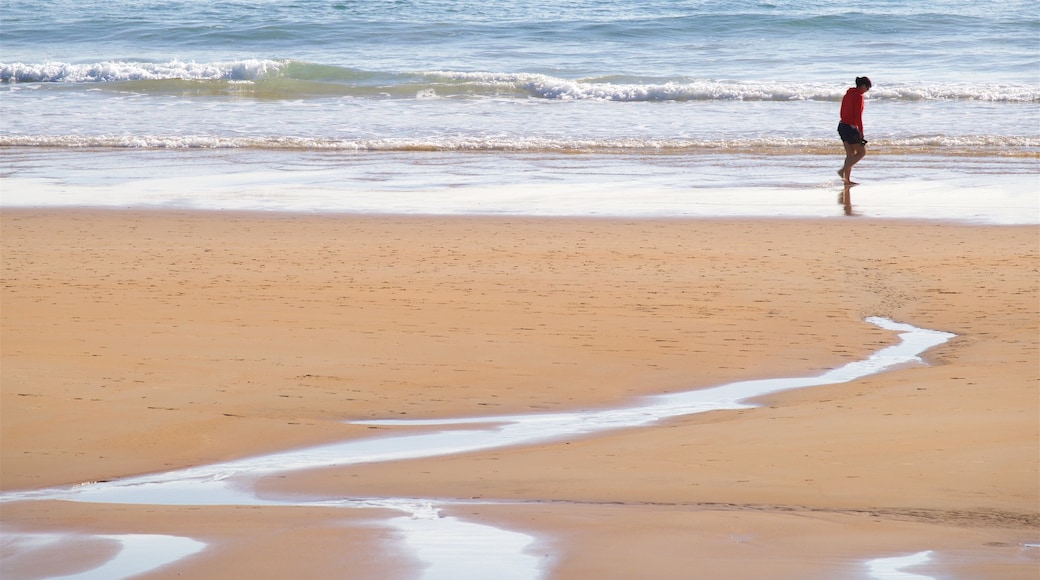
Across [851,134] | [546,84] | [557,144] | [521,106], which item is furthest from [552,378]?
[546,84]

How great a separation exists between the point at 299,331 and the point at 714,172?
25.2 ft

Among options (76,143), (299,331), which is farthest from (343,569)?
(76,143)

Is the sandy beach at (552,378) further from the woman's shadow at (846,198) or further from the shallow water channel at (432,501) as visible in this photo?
the woman's shadow at (846,198)

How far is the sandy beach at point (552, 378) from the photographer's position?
3445mm

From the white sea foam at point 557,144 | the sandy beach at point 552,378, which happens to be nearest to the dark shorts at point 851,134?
the white sea foam at point 557,144

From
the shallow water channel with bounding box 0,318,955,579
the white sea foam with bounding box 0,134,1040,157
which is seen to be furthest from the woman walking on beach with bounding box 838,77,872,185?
the shallow water channel with bounding box 0,318,955,579

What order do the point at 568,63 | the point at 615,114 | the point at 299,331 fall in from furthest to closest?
the point at 568,63 → the point at 615,114 → the point at 299,331

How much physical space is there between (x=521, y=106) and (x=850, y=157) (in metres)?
8.90

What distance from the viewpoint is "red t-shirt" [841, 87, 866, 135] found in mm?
12445

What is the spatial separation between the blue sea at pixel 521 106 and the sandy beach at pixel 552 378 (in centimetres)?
169

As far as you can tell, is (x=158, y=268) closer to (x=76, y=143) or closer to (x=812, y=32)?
(x=76, y=143)

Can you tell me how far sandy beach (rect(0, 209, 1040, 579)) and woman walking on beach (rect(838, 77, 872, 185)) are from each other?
2290mm

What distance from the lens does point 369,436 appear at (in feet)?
15.2

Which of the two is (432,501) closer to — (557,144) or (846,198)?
(846,198)
